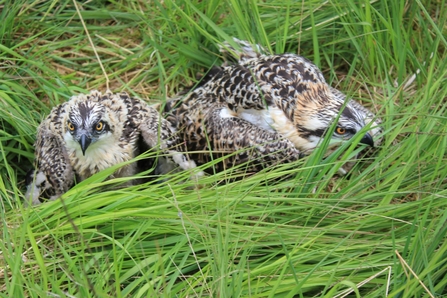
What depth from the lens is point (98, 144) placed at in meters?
4.98

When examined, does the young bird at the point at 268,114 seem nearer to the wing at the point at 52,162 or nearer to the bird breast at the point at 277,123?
the bird breast at the point at 277,123

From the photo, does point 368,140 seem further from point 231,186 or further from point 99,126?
point 99,126

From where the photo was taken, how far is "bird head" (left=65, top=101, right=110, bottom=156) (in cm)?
476

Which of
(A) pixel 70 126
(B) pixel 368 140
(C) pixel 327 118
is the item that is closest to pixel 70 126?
(A) pixel 70 126

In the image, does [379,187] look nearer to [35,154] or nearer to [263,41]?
[263,41]

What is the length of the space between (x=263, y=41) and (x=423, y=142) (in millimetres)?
1644

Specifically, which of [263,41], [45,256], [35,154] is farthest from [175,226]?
[263,41]

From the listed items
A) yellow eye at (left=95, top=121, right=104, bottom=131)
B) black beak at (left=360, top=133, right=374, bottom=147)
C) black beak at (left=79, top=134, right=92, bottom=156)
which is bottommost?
black beak at (left=360, top=133, right=374, bottom=147)

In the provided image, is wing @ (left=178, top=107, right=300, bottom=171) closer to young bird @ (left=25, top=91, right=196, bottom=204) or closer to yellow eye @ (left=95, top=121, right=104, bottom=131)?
young bird @ (left=25, top=91, right=196, bottom=204)

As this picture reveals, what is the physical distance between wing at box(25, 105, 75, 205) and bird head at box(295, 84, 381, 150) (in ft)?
5.51

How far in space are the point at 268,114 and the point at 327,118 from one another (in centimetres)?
42

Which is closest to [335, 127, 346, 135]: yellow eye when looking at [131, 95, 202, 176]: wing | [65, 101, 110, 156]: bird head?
[131, 95, 202, 176]: wing

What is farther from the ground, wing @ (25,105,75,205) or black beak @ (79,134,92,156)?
black beak @ (79,134,92,156)

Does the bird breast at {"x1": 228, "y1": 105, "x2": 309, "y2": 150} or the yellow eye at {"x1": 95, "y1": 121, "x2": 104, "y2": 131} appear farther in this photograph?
the bird breast at {"x1": 228, "y1": 105, "x2": 309, "y2": 150}
